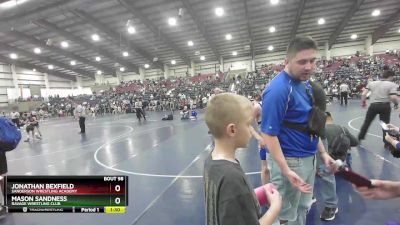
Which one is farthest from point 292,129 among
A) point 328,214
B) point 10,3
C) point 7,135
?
point 10,3

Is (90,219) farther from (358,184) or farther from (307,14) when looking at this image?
(307,14)

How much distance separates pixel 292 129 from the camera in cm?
231

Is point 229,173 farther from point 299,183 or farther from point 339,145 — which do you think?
point 339,145

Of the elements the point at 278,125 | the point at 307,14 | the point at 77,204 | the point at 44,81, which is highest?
the point at 307,14

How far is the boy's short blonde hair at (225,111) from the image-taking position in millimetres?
1430

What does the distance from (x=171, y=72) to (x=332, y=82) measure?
24963 mm

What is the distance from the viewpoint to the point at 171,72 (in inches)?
1726

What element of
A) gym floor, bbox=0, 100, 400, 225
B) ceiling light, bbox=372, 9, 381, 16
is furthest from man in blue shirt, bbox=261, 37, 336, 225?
ceiling light, bbox=372, 9, 381, 16

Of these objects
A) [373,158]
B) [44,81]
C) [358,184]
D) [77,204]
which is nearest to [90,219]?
[77,204]

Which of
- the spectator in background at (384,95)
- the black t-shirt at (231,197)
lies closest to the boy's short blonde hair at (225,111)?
the black t-shirt at (231,197)

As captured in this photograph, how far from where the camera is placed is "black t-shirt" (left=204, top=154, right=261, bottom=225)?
1276 millimetres

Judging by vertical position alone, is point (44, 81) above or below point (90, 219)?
above
